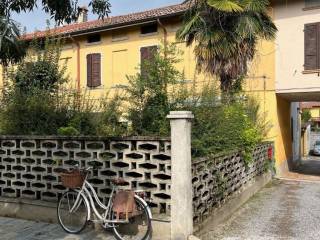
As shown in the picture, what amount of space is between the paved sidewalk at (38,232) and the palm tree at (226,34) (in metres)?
7.98

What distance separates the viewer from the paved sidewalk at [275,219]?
277 inches

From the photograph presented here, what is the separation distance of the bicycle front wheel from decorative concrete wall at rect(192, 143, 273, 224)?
183 cm

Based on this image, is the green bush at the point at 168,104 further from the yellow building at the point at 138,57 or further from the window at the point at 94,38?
the window at the point at 94,38

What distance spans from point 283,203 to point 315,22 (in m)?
8.62

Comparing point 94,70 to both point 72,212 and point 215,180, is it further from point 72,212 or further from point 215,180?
point 72,212

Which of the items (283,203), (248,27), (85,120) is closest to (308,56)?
(248,27)

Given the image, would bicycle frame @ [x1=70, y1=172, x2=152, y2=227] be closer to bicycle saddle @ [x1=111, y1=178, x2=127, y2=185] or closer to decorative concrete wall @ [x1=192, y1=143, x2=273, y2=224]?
bicycle saddle @ [x1=111, y1=178, x2=127, y2=185]

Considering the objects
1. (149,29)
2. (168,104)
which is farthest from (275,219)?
(149,29)

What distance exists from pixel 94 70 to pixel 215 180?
1476 cm

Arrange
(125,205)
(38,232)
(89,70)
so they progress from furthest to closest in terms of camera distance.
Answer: (89,70), (38,232), (125,205)

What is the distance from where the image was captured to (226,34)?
13.6 metres

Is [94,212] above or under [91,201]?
under

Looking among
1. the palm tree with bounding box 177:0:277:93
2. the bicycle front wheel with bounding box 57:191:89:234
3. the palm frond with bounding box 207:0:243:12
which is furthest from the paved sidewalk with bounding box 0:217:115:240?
the palm frond with bounding box 207:0:243:12

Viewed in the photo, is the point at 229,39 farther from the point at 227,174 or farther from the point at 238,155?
the point at 227,174
